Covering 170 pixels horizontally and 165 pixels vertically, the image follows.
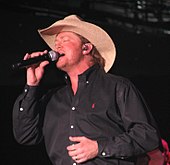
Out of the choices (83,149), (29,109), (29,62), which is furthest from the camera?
(29,109)

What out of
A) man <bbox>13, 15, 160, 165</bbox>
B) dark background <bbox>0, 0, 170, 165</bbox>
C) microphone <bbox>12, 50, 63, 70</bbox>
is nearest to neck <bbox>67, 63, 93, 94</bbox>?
man <bbox>13, 15, 160, 165</bbox>

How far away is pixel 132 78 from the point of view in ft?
7.60

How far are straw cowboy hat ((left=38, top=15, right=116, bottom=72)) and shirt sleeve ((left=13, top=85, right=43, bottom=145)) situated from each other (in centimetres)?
32

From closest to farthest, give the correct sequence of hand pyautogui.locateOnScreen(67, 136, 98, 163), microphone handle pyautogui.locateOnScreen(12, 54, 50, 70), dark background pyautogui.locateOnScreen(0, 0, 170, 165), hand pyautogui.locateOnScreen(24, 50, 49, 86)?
hand pyautogui.locateOnScreen(67, 136, 98, 163)
microphone handle pyautogui.locateOnScreen(12, 54, 50, 70)
hand pyautogui.locateOnScreen(24, 50, 49, 86)
dark background pyautogui.locateOnScreen(0, 0, 170, 165)

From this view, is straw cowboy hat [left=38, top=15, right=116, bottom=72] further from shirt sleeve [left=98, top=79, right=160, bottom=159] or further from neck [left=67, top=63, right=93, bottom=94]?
shirt sleeve [left=98, top=79, right=160, bottom=159]

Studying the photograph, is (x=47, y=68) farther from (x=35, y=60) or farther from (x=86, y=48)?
(x=35, y=60)

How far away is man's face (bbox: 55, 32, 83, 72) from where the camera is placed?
154cm

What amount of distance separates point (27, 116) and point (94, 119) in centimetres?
30

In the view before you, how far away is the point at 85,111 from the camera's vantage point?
149cm

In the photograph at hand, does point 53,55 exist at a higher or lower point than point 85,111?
higher

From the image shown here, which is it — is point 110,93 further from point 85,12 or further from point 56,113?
point 85,12

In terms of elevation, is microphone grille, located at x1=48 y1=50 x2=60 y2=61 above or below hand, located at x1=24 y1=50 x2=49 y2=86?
above

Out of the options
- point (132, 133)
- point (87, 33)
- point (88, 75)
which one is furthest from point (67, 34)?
point (132, 133)

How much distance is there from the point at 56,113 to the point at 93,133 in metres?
0.21
